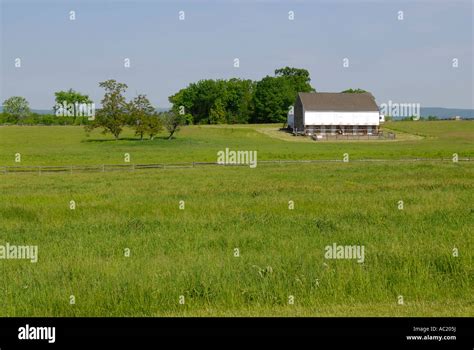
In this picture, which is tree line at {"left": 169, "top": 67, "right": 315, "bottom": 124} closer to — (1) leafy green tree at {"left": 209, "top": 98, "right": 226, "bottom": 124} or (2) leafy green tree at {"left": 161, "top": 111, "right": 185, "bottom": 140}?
(1) leafy green tree at {"left": 209, "top": 98, "right": 226, "bottom": 124}

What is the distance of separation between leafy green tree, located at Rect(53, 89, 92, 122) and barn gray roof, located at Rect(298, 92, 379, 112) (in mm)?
101680

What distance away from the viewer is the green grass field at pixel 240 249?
361 inches

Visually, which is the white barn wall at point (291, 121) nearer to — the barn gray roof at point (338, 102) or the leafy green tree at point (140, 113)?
the barn gray roof at point (338, 102)

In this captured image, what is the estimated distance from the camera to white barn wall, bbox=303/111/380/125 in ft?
326

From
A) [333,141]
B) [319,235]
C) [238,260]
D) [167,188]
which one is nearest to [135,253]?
[238,260]

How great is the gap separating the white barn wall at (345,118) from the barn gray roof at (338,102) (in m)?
0.71

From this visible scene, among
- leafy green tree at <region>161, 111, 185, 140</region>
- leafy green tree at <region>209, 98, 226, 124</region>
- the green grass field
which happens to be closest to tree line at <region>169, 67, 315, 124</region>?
leafy green tree at <region>209, 98, 226, 124</region>

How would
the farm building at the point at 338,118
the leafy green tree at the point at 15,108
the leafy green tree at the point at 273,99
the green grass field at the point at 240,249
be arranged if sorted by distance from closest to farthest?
the green grass field at the point at 240,249, the farm building at the point at 338,118, the leafy green tree at the point at 273,99, the leafy green tree at the point at 15,108

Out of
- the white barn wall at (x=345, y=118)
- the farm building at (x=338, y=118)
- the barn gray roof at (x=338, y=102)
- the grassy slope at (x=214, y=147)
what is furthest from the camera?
the barn gray roof at (x=338, y=102)

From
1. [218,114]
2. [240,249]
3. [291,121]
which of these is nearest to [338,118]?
[291,121]

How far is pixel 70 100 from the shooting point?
615ft
